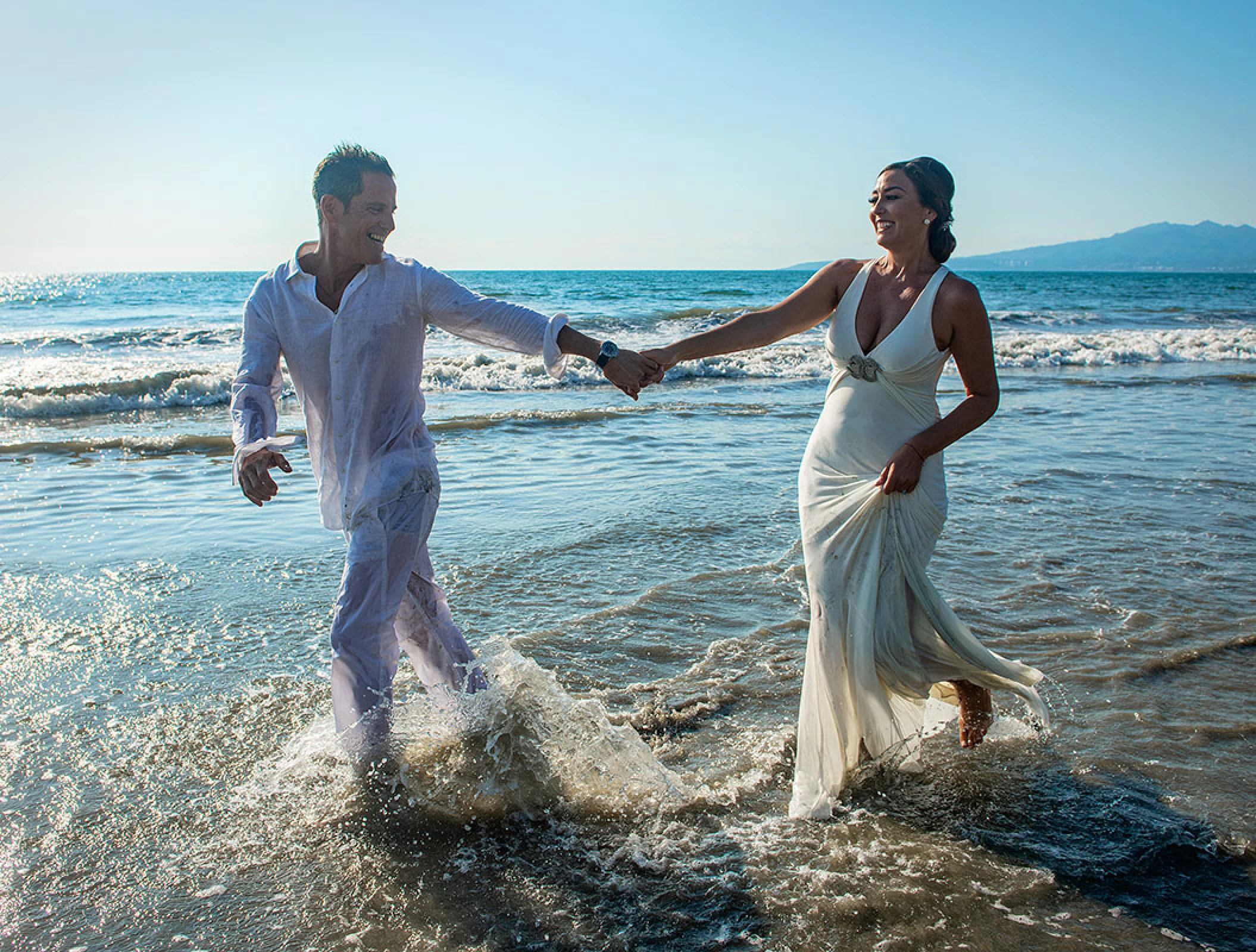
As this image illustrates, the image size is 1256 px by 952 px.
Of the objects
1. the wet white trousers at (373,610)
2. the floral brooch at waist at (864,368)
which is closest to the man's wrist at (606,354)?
the wet white trousers at (373,610)

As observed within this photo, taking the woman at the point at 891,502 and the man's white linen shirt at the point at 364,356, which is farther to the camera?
the woman at the point at 891,502

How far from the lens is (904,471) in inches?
133

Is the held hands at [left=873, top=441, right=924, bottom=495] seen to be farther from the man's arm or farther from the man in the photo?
the man's arm

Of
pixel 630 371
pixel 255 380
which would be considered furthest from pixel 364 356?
pixel 630 371

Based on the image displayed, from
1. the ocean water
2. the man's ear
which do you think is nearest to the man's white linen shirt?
the man's ear

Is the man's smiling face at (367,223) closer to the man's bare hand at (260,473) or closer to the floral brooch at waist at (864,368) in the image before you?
the man's bare hand at (260,473)

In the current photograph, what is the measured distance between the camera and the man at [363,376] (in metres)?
3.29

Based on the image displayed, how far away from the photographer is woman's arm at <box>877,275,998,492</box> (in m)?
3.38

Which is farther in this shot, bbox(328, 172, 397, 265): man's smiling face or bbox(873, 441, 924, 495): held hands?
bbox(873, 441, 924, 495): held hands

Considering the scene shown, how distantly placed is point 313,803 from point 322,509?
106 cm

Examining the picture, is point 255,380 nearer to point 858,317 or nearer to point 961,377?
point 858,317

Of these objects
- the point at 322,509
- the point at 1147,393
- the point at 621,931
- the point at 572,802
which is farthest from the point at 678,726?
the point at 1147,393

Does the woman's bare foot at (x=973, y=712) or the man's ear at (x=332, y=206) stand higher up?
the man's ear at (x=332, y=206)

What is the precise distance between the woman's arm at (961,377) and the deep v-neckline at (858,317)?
0.22ft
